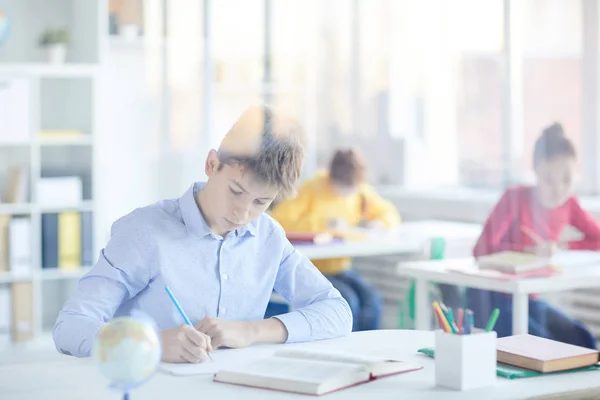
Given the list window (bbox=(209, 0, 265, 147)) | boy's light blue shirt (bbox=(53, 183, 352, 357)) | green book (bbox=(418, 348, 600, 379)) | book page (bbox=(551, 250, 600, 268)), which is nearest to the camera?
green book (bbox=(418, 348, 600, 379))

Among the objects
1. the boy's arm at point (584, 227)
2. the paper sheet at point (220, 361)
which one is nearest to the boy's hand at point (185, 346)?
the paper sheet at point (220, 361)

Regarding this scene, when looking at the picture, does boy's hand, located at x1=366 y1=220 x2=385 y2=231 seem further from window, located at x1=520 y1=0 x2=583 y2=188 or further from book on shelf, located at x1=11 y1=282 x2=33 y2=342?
book on shelf, located at x1=11 y1=282 x2=33 y2=342

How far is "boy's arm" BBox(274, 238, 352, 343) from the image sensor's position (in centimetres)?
168

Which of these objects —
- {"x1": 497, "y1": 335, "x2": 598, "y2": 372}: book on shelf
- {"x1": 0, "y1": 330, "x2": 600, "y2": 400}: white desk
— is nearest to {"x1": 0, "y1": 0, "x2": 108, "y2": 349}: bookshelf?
{"x1": 0, "y1": 330, "x2": 600, "y2": 400}: white desk

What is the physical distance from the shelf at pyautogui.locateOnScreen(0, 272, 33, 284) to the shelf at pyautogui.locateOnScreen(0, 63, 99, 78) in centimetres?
77

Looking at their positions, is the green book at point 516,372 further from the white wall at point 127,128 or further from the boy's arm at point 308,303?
the white wall at point 127,128

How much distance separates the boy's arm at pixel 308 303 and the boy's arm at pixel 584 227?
5.01 ft

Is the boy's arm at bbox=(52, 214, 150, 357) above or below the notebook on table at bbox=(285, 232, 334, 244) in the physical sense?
above

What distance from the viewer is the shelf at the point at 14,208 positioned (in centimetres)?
396

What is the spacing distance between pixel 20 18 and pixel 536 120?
2.11 meters

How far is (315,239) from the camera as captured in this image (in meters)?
3.51

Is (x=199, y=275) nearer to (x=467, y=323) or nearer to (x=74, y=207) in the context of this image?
(x=467, y=323)

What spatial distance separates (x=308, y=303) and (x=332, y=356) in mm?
354

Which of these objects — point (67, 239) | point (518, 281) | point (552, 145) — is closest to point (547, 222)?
point (552, 145)
